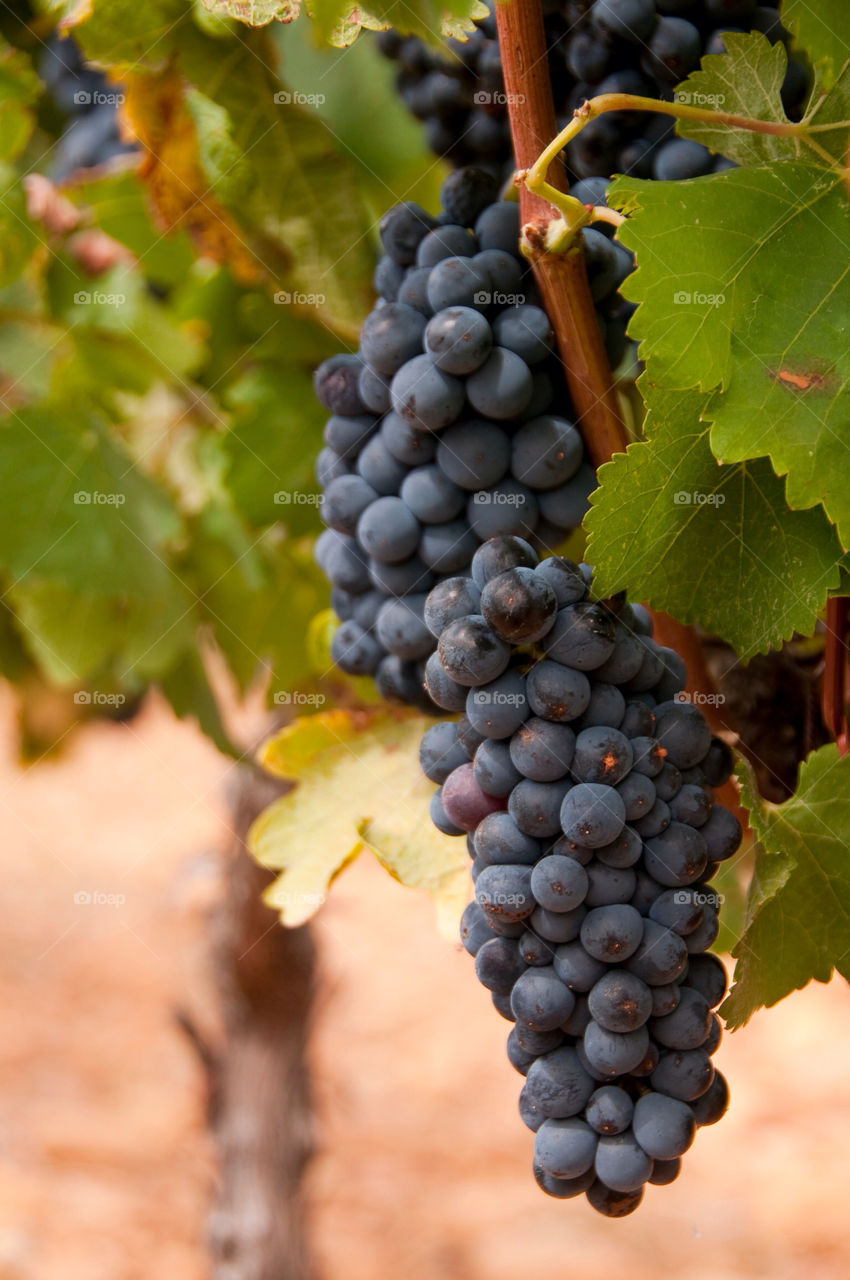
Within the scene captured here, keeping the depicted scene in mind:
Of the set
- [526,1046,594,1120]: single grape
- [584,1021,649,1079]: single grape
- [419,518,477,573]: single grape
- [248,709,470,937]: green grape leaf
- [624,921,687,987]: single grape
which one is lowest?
[248,709,470,937]: green grape leaf

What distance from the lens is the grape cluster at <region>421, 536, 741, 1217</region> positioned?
0.60 m

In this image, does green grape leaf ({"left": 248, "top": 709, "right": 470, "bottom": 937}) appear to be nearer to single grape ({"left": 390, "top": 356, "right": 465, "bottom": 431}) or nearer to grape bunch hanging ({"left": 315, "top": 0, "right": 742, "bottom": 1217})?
grape bunch hanging ({"left": 315, "top": 0, "right": 742, "bottom": 1217})

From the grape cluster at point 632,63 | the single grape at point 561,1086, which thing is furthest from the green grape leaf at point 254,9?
the single grape at point 561,1086

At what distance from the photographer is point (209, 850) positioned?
11.5 ft

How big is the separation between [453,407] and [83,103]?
1.05 metres

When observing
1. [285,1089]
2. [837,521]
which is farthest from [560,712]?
[285,1089]

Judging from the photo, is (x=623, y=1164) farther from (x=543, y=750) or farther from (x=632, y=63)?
(x=632, y=63)

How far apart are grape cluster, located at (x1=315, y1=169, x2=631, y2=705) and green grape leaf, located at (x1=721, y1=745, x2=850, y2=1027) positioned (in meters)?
0.23

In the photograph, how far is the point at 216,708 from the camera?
5.10ft

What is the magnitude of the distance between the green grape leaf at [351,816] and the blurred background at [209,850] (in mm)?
167

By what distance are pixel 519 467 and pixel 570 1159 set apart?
41 cm

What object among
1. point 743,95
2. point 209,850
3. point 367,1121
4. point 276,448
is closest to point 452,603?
point 743,95

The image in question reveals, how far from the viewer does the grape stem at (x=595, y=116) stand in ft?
2.04

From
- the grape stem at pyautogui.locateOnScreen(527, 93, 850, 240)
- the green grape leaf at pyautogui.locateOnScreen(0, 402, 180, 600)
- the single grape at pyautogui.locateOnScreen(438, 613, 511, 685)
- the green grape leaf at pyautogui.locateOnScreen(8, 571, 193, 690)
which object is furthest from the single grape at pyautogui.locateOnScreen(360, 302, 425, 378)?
the green grape leaf at pyautogui.locateOnScreen(8, 571, 193, 690)
